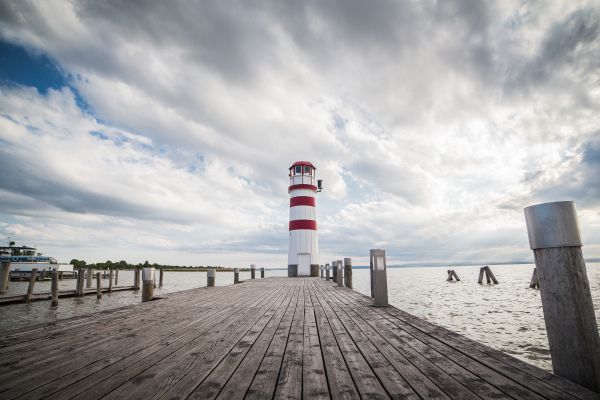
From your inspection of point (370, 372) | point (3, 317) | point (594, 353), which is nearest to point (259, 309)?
point (370, 372)

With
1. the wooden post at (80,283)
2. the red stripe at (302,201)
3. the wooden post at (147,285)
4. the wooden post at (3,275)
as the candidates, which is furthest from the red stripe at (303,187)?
the wooden post at (3,275)

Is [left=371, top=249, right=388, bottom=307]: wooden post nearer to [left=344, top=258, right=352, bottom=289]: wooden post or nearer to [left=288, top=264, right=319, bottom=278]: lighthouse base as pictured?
[left=344, top=258, right=352, bottom=289]: wooden post

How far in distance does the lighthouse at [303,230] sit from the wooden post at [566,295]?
19.3m

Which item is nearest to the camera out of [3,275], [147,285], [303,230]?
[147,285]

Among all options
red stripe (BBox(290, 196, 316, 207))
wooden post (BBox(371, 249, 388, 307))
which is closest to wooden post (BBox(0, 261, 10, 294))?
red stripe (BBox(290, 196, 316, 207))

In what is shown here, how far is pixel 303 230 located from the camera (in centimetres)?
2136

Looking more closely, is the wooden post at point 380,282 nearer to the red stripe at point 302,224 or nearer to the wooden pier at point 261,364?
the wooden pier at point 261,364

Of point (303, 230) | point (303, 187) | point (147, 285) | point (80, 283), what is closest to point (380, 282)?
point (147, 285)

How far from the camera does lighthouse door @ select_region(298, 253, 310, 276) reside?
21.5 metres

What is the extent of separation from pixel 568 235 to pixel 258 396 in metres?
2.42

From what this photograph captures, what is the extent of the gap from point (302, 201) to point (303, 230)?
2252 mm

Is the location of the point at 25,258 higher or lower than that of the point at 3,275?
higher

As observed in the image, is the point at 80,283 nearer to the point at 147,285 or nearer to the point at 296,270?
the point at 296,270

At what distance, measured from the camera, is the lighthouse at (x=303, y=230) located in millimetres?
21375
